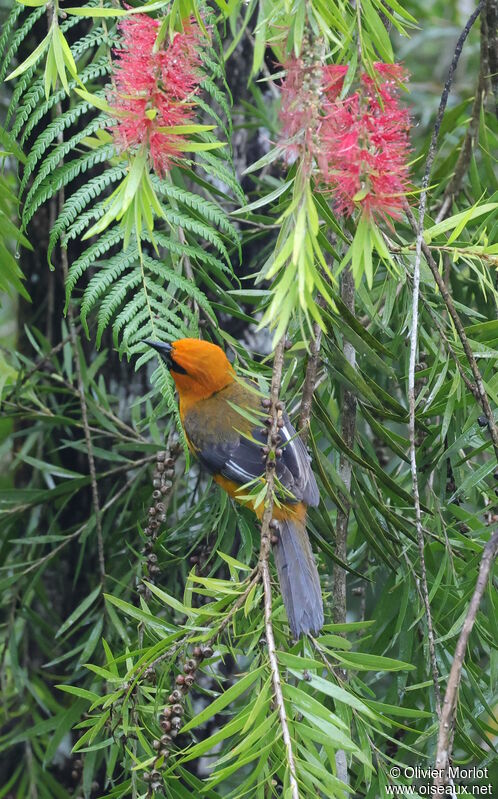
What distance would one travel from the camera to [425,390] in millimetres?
2189

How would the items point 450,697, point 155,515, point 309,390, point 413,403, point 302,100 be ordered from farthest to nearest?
point 155,515 → point 309,390 → point 413,403 → point 302,100 → point 450,697

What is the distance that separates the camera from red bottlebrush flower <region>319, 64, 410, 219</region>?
1523 millimetres

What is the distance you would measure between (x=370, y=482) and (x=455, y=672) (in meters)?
1.10

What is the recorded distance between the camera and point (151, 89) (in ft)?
5.06

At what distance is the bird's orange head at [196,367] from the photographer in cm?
286

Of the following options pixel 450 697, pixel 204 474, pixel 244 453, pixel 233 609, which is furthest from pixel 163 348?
pixel 450 697

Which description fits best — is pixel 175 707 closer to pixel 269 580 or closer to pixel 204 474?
pixel 269 580

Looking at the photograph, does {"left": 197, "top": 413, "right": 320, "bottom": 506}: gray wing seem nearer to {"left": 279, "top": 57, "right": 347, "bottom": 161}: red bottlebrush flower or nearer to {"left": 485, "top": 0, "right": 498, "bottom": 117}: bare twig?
{"left": 279, "top": 57, "right": 347, "bottom": 161}: red bottlebrush flower

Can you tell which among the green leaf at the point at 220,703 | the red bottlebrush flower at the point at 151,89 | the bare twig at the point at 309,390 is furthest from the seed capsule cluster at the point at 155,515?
the red bottlebrush flower at the point at 151,89

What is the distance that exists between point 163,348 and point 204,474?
1.07 m

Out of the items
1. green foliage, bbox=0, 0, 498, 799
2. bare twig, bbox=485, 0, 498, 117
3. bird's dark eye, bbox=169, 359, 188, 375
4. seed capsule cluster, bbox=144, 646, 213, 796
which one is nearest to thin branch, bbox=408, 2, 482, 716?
green foliage, bbox=0, 0, 498, 799

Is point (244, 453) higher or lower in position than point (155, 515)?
lower

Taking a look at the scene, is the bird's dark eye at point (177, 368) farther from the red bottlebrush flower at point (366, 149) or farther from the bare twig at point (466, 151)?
the red bottlebrush flower at point (366, 149)

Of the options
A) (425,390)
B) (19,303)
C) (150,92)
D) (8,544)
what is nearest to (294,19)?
(150,92)
